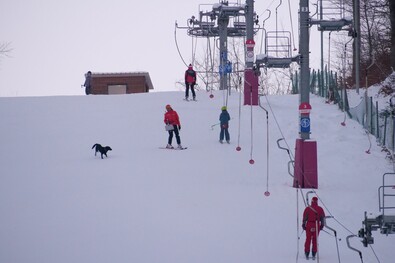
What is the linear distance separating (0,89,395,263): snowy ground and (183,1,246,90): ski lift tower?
11.4 feet

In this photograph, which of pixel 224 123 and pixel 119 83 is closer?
pixel 224 123

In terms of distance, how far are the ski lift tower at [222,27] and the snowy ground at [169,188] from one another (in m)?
3.46

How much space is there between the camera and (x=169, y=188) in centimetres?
A: 1734

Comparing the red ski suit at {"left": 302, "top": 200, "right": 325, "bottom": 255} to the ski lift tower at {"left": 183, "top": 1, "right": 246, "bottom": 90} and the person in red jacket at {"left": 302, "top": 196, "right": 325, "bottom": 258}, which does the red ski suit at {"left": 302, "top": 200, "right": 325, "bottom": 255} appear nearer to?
the person in red jacket at {"left": 302, "top": 196, "right": 325, "bottom": 258}

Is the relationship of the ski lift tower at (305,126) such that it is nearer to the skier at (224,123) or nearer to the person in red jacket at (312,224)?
the skier at (224,123)

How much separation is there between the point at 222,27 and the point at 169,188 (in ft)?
65.6

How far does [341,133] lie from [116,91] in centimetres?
2301

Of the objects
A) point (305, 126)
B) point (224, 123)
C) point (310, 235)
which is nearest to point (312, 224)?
point (310, 235)

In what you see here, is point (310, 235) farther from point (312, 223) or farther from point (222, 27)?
point (222, 27)

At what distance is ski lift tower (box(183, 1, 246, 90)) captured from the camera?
31.5 m

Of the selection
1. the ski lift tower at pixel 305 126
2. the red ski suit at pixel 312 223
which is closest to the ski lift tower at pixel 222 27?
the ski lift tower at pixel 305 126

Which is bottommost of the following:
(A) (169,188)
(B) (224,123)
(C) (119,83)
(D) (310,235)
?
(D) (310,235)

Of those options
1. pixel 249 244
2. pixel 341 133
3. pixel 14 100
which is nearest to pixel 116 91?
pixel 14 100

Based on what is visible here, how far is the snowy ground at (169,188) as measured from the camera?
12.8 metres
